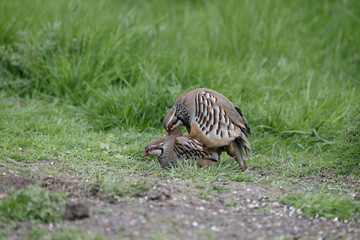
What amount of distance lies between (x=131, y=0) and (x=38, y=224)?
8179 millimetres

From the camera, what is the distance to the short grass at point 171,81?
16.3ft

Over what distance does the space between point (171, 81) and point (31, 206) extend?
3849 millimetres

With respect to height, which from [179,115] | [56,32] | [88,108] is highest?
[56,32]

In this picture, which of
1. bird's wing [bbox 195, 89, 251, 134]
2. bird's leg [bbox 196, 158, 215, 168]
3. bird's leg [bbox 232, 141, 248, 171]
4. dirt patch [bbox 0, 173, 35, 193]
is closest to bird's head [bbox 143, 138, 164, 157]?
bird's leg [bbox 196, 158, 215, 168]

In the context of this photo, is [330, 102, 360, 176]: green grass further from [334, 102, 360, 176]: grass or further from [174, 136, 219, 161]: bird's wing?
[174, 136, 219, 161]: bird's wing

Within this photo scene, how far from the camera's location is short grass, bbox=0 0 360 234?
196 inches

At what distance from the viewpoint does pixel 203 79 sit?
6801 mm

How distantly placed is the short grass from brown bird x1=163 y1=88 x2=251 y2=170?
0.24 meters

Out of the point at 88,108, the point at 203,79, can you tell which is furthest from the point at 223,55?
the point at 88,108

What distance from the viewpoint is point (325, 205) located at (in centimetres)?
368

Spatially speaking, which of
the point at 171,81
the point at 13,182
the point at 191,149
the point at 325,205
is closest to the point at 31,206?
the point at 13,182

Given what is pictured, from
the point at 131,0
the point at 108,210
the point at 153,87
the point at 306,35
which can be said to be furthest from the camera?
the point at 131,0

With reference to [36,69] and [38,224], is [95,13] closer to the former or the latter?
[36,69]

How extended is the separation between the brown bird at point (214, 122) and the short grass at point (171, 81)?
243 mm
